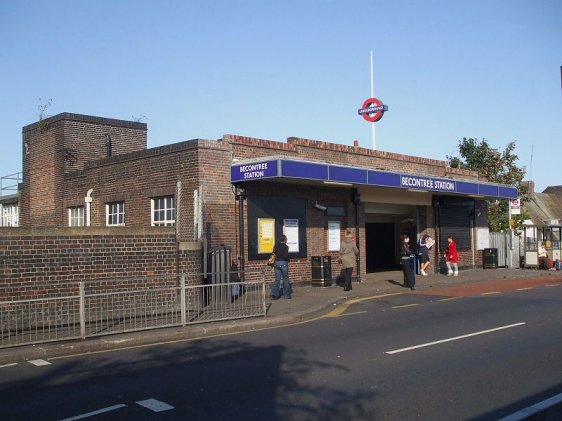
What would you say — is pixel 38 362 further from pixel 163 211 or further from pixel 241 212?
pixel 163 211

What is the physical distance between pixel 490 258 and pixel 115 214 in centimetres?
1725

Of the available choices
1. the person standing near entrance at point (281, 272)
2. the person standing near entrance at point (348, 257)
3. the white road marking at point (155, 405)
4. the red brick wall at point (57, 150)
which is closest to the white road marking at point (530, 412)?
the white road marking at point (155, 405)

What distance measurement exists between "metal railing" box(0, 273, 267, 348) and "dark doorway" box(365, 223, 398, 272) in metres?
A: 16.1

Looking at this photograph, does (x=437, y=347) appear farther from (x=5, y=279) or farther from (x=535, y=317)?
(x=5, y=279)

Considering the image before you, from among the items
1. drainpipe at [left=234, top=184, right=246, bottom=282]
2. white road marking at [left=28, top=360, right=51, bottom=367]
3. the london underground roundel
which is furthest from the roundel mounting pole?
white road marking at [left=28, top=360, right=51, bottom=367]

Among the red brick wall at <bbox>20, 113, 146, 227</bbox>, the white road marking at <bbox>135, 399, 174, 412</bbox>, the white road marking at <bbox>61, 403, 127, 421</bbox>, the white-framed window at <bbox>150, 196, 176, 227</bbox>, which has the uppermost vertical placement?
the red brick wall at <bbox>20, 113, 146, 227</bbox>

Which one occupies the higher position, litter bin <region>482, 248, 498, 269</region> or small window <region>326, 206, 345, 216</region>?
small window <region>326, 206, 345, 216</region>

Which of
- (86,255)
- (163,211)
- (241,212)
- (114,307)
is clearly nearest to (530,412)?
(114,307)

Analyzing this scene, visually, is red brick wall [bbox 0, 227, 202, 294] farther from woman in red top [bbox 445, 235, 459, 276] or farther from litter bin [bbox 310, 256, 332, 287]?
woman in red top [bbox 445, 235, 459, 276]

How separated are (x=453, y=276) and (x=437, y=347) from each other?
50.2 ft

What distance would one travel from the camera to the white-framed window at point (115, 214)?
20.5 meters

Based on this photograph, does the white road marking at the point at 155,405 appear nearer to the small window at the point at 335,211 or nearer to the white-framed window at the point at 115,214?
the white-framed window at the point at 115,214

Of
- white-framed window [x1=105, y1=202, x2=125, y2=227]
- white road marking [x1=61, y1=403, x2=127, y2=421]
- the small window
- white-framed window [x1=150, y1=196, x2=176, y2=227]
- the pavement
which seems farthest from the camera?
the small window

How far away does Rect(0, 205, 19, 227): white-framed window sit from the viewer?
26562mm
